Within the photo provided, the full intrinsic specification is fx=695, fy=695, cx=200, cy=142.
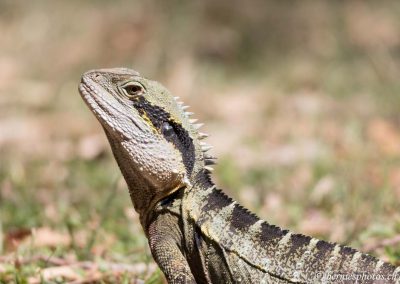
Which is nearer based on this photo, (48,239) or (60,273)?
(60,273)

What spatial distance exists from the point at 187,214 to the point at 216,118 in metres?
5.95

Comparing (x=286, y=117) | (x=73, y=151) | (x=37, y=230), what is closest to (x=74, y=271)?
(x=37, y=230)

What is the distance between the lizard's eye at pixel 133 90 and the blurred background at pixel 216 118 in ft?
3.39

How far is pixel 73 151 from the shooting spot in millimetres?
7488

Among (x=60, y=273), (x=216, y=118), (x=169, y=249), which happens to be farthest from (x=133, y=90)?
(x=216, y=118)

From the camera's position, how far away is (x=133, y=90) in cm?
369

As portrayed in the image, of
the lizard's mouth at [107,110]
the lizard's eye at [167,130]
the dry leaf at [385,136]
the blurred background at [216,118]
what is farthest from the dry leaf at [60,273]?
the dry leaf at [385,136]

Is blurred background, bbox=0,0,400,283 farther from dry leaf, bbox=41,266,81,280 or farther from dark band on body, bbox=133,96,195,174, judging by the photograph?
dark band on body, bbox=133,96,195,174

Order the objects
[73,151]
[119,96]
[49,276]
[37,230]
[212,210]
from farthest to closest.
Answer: [73,151] → [37,230] → [49,276] → [119,96] → [212,210]

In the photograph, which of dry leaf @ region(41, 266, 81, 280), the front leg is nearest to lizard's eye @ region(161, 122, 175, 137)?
the front leg

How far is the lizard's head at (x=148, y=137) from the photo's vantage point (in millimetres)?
3572

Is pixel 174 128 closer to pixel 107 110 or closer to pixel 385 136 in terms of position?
pixel 107 110

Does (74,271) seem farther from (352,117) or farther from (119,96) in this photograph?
(352,117)

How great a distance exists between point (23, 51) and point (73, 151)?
18.0 feet
